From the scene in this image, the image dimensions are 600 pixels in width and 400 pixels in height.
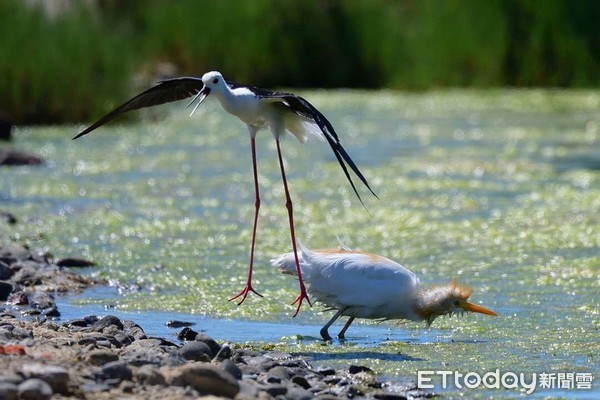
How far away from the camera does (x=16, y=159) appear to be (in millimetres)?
14023

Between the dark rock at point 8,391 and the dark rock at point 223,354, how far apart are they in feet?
4.38

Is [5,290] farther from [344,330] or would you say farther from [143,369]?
[143,369]

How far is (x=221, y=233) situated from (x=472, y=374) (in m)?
4.69

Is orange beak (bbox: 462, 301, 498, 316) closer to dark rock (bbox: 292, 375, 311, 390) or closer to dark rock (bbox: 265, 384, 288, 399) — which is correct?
dark rock (bbox: 292, 375, 311, 390)

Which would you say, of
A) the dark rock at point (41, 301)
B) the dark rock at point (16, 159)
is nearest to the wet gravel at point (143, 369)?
the dark rock at point (41, 301)

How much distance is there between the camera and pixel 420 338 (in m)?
6.75

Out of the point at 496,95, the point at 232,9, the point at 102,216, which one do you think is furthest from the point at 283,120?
the point at 232,9

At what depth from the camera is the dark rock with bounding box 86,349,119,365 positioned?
5195 mm

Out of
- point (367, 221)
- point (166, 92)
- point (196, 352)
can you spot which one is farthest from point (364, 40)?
point (196, 352)

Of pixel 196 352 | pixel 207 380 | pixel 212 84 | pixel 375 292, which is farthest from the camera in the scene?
pixel 212 84

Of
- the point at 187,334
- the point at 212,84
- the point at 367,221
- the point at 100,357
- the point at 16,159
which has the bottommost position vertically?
the point at 100,357

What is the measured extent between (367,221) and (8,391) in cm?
646

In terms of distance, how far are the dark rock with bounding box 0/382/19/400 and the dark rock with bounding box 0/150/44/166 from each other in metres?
9.67

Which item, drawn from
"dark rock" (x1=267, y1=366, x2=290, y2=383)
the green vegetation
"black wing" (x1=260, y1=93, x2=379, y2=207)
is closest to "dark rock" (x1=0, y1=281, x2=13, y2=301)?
"black wing" (x1=260, y1=93, x2=379, y2=207)
